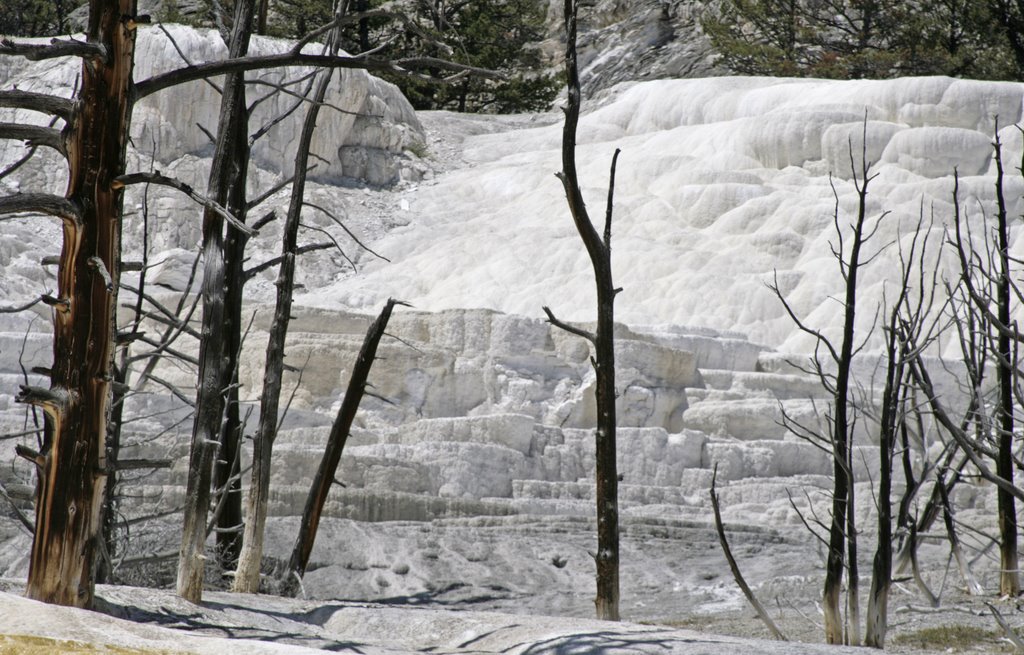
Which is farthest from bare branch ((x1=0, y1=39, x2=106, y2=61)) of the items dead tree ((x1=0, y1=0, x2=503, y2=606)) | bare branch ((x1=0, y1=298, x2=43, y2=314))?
bare branch ((x1=0, y1=298, x2=43, y2=314))

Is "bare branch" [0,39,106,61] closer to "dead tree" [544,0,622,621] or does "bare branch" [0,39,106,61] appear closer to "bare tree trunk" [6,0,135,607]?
"bare tree trunk" [6,0,135,607]

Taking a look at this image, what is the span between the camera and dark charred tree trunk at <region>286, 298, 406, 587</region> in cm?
791

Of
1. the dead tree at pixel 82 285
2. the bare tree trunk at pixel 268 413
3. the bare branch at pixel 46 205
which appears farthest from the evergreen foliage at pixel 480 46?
the bare branch at pixel 46 205

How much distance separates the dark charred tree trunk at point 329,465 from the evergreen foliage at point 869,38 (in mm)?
29760

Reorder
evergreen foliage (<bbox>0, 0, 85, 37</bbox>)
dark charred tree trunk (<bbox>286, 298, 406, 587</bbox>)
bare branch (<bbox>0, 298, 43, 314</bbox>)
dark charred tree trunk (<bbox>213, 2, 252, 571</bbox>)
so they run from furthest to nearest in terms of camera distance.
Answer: evergreen foliage (<bbox>0, 0, 85, 37</bbox>) < dark charred tree trunk (<bbox>286, 298, 406, 587</bbox>) < dark charred tree trunk (<bbox>213, 2, 252, 571</bbox>) < bare branch (<bbox>0, 298, 43, 314</bbox>)

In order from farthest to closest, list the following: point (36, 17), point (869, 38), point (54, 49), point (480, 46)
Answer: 1. point (869, 38)
2. point (480, 46)
3. point (36, 17)
4. point (54, 49)

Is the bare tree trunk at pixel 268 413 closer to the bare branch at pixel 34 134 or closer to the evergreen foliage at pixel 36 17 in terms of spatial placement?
the bare branch at pixel 34 134

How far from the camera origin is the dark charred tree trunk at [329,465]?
791 cm

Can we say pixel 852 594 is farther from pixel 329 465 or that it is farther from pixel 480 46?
pixel 480 46

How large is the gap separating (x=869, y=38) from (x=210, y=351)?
116 ft

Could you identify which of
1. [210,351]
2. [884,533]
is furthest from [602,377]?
[210,351]

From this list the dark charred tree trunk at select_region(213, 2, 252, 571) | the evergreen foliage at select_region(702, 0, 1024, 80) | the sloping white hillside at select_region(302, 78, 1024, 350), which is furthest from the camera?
the evergreen foliage at select_region(702, 0, 1024, 80)

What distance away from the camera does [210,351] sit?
244 inches

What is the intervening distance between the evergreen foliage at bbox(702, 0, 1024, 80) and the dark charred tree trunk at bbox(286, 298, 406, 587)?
29.8m
